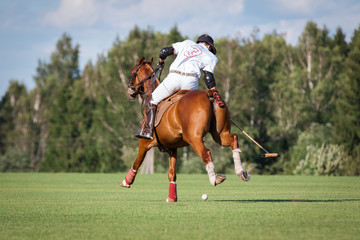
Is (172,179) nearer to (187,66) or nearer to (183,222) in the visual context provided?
(187,66)

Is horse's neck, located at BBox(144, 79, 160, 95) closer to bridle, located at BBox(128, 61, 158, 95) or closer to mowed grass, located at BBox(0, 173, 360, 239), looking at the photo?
bridle, located at BBox(128, 61, 158, 95)

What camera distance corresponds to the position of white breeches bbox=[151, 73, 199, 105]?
10453mm

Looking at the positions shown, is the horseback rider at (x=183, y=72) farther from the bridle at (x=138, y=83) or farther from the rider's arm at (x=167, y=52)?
the bridle at (x=138, y=83)

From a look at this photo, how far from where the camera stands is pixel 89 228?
21.8 feet

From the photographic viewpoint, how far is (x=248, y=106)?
2205 inches

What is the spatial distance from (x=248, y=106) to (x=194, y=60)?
46070mm

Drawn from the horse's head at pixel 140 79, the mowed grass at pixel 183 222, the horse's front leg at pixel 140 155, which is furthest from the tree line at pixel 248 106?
the mowed grass at pixel 183 222

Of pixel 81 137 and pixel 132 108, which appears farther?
pixel 81 137

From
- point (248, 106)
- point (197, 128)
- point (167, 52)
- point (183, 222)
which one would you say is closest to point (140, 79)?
point (167, 52)

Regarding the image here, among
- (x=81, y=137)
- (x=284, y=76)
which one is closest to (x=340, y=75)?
(x=284, y=76)

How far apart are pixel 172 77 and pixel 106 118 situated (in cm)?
5207

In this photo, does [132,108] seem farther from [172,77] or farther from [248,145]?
[172,77]

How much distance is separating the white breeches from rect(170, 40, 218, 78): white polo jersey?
136mm

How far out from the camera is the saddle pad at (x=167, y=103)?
10.2m
